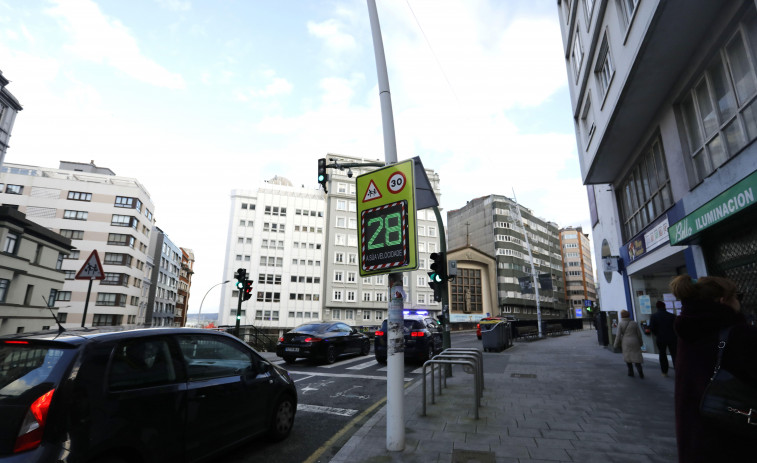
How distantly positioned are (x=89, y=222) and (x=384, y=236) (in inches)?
2689

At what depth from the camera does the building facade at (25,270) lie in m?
24.8

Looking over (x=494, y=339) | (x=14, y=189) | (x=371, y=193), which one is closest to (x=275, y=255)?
(x=14, y=189)

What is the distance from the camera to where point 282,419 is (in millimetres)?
4895

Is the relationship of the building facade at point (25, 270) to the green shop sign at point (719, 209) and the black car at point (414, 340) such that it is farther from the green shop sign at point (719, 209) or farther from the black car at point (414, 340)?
the green shop sign at point (719, 209)

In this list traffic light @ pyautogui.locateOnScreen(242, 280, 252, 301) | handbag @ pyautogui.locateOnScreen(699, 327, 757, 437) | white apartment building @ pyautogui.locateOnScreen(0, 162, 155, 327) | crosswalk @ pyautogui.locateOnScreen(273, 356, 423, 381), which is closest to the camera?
handbag @ pyautogui.locateOnScreen(699, 327, 757, 437)

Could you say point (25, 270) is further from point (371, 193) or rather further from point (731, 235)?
point (731, 235)

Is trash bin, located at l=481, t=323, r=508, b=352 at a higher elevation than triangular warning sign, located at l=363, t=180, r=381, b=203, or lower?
lower

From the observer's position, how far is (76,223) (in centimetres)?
5594

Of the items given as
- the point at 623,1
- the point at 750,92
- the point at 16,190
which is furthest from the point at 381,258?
the point at 16,190

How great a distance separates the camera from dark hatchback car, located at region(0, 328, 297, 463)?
8.06ft

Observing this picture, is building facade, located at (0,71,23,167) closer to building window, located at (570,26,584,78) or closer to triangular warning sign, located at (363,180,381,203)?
triangular warning sign, located at (363,180,381,203)

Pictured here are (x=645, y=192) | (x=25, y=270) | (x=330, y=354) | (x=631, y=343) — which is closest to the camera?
(x=631, y=343)

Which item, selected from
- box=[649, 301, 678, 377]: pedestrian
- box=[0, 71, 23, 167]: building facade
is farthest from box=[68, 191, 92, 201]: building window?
box=[649, 301, 678, 377]: pedestrian

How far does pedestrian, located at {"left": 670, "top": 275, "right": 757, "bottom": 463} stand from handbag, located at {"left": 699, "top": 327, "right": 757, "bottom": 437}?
0.14ft
